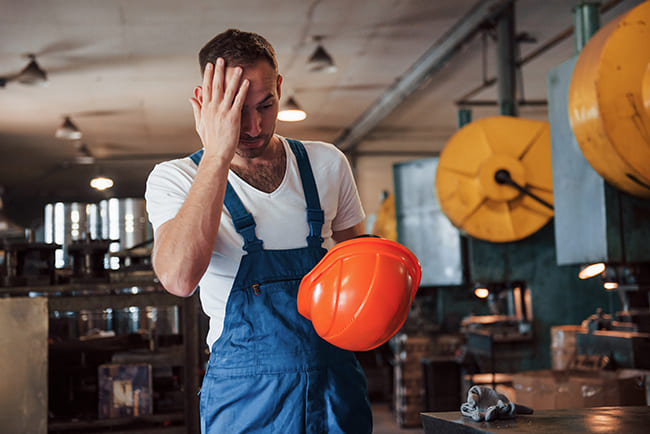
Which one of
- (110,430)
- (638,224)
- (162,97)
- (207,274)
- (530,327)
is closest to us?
(207,274)

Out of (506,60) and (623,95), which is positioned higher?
(506,60)

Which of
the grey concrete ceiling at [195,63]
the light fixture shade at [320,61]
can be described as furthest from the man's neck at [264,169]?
the light fixture shade at [320,61]

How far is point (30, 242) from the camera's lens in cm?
287

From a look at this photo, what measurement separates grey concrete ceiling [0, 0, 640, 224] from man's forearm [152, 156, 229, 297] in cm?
257

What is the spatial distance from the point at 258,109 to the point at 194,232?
290 millimetres


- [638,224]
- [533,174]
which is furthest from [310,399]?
[533,174]

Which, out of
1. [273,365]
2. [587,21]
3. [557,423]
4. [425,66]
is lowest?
[557,423]

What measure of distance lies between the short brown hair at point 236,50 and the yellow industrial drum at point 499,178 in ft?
7.48

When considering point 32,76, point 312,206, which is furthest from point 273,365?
point 32,76

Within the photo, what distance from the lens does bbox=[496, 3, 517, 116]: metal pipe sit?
4.34 metres

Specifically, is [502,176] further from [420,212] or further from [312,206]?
[312,206]

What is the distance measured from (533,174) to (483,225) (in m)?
0.38

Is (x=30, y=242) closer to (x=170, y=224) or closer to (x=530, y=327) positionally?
(x=170, y=224)

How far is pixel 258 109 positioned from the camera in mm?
1284
